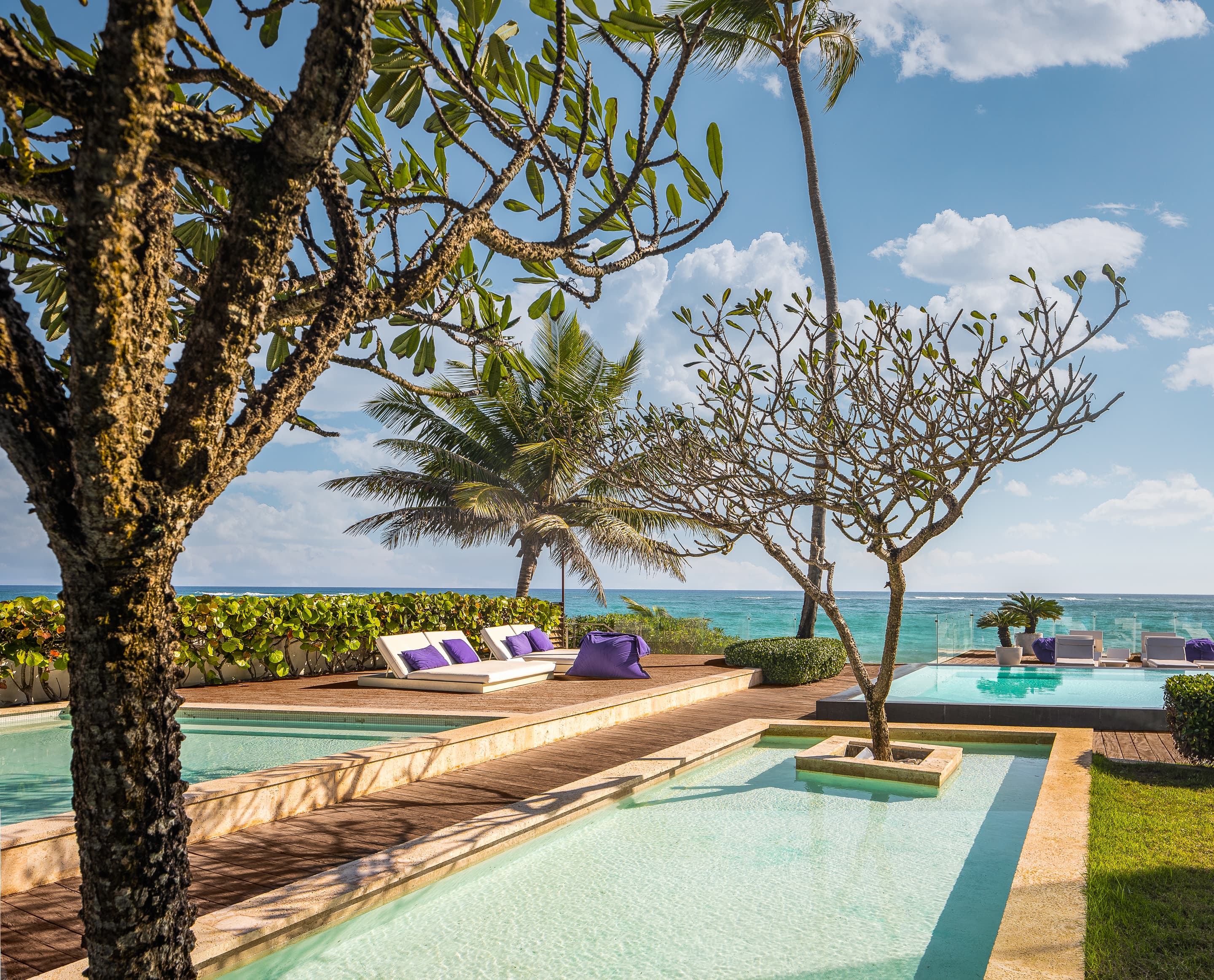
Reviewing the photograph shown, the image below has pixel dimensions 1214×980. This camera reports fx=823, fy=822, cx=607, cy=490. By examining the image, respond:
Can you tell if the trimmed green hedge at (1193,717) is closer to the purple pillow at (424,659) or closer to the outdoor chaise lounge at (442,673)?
the outdoor chaise lounge at (442,673)

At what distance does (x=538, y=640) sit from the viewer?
15570mm

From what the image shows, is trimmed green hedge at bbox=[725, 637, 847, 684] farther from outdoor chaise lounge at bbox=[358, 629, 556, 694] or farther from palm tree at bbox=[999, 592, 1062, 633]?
palm tree at bbox=[999, 592, 1062, 633]

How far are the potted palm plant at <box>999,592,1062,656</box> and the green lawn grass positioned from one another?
49.8 ft

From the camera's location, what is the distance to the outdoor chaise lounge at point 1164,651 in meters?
17.7

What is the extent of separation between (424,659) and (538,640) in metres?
3.52

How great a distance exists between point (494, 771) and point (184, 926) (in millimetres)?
5915

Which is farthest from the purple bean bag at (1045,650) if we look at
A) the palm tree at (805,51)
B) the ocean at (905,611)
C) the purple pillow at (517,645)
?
the purple pillow at (517,645)

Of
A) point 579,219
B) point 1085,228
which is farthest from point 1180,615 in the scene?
point 579,219

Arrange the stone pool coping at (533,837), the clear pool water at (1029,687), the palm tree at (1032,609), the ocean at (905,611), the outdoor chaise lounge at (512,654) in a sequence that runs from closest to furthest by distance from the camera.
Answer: the stone pool coping at (533,837) < the clear pool water at (1029,687) < the outdoor chaise lounge at (512,654) < the ocean at (905,611) < the palm tree at (1032,609)

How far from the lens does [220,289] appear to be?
5.30 feet

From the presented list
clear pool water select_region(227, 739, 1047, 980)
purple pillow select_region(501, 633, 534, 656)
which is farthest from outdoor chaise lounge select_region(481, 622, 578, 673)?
clear pool water select_region(227, 739, 1047, 980)

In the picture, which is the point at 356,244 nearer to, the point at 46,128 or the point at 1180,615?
the point at 46,128

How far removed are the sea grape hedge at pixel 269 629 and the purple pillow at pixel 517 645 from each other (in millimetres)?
1498

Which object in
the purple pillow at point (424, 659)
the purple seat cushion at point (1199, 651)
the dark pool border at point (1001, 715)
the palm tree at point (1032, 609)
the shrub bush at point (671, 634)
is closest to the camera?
the dark pool border at point (1001, 715)
